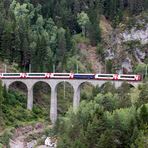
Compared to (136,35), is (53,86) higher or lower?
lower

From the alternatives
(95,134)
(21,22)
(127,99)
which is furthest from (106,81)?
(95,134)

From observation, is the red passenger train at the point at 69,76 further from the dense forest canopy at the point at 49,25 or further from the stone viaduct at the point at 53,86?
the dense forest canopy at the point at 49,25

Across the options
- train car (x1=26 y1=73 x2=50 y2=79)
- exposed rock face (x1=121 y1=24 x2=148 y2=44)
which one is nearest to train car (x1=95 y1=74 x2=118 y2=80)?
train car (x1=26 y1=73 x2=50 y2=79)

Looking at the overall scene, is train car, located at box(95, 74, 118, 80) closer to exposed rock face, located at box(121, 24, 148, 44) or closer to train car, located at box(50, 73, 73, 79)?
train car, located at box(50, 73, 73, 79)

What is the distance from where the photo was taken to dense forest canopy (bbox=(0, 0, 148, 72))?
411ft

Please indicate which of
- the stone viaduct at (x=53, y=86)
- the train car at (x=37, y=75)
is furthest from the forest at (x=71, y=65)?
the train car at (x=37, y=75)

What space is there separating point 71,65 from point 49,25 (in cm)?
1673

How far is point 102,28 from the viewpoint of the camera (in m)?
158

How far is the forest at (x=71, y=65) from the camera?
2660 inches

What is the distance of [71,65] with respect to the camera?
447ft

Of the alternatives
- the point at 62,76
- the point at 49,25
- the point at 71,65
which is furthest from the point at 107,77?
the point at 49,25

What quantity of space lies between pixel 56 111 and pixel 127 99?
28.6 metres

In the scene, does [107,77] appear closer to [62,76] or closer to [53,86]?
[62,76]

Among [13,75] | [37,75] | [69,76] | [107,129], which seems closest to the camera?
[107,129]
